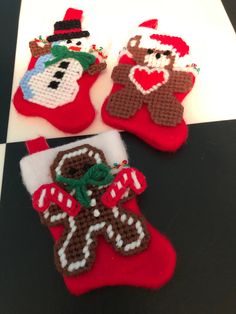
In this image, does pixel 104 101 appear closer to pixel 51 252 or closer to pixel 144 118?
pixel 144 118

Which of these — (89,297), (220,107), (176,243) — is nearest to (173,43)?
(220,107)

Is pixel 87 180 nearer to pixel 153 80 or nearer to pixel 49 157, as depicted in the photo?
pixel 49 157

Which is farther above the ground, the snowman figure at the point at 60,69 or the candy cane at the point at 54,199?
the snowman figure at the point at 60,69

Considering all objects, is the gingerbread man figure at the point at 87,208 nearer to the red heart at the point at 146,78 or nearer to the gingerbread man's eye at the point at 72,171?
the gingerbread man's eye at the point at 72,171

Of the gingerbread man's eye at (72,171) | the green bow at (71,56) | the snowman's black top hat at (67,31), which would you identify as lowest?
the gingerbread man's eye at (72,171)

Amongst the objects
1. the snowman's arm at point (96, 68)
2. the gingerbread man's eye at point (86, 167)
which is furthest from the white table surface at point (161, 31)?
the gingerbread man's eye at point (86, 167)

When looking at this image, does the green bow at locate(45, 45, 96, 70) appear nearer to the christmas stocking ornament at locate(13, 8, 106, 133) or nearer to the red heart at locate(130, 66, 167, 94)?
the christmas stocking ornament at locate(13, 8, 106, 133)

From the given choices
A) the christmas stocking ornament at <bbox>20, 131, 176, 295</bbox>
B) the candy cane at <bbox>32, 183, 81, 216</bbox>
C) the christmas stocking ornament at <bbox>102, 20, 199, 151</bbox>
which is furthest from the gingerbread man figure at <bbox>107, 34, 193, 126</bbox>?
the candy cane at <bbox>32, 183, 81, 216</bbox>
